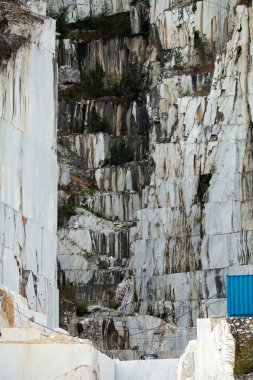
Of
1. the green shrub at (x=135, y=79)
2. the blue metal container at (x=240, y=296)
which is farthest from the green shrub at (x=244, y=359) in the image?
the green shrub at (x=135, y=79)

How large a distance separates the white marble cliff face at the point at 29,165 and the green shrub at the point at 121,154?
30583 mm

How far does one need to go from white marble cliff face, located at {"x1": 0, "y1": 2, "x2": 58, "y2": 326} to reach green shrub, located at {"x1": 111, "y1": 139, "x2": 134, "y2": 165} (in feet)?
100

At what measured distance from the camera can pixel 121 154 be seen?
112 metres

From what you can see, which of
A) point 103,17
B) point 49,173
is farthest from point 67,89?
point 49,173

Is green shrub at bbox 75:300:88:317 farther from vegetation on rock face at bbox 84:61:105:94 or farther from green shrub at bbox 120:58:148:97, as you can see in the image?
vegetation on rock face at bbox 84:61:105:94

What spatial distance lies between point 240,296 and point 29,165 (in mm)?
28958

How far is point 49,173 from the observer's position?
7900cm

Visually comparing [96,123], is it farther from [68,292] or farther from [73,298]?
[73,298]

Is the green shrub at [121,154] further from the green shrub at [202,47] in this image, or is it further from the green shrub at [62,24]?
the green shrub at [62,24]

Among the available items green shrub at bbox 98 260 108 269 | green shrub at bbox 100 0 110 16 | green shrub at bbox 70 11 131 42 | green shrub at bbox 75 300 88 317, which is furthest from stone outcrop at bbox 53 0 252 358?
green shrub at bbox 100 0 110 16

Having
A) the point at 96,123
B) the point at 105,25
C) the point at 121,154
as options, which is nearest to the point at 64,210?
the point at 121,154

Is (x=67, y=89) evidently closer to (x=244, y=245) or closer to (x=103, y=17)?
(x=103, y=17)

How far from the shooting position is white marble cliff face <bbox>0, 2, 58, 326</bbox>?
2923 inches

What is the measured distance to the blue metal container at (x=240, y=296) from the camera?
4822cm
